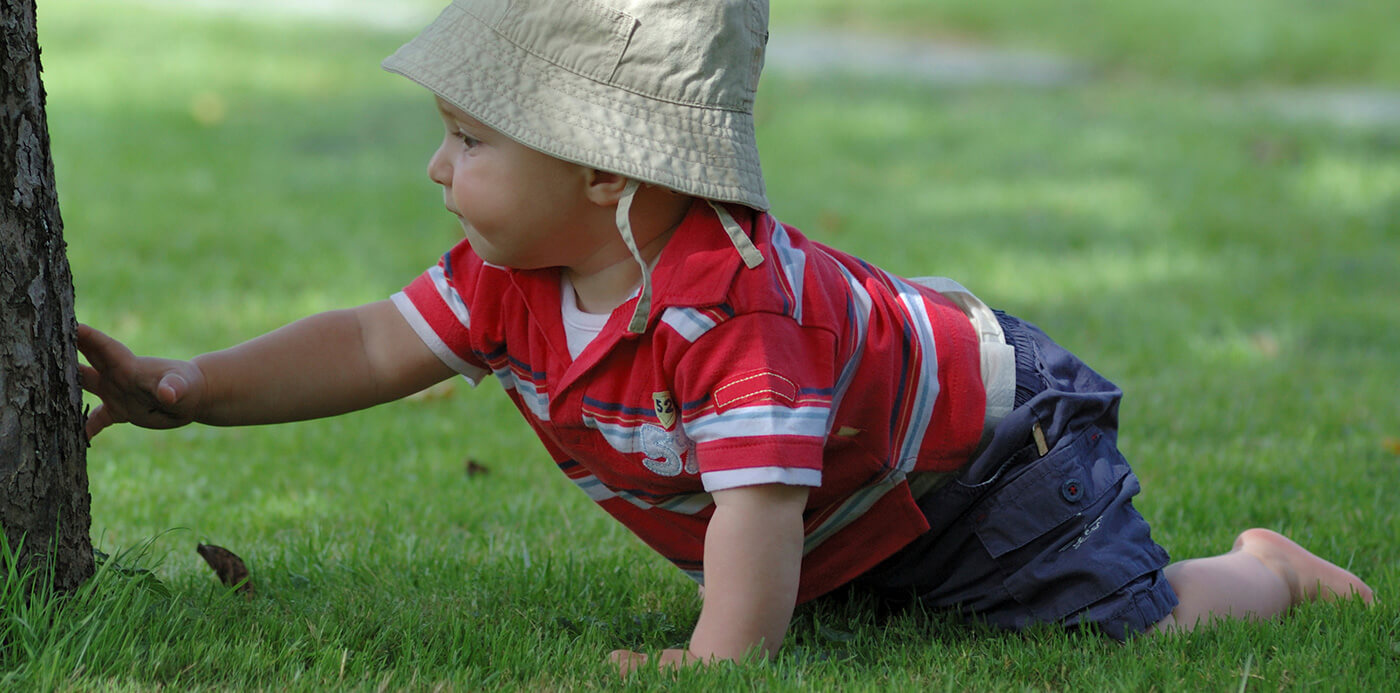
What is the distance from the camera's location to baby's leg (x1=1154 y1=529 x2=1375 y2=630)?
256cm

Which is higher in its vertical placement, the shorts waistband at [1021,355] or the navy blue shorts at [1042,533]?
the shorts waistband at [1021,355]

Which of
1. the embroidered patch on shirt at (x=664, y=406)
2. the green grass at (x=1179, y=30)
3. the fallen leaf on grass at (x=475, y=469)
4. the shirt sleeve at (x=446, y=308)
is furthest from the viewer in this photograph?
the green grass at (x=1179, y=30)

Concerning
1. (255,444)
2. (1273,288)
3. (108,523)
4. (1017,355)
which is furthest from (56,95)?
(1017,355)

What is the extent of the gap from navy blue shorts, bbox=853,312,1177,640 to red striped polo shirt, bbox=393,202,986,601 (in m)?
0.10

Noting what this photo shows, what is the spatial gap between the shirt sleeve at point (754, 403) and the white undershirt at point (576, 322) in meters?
0.22

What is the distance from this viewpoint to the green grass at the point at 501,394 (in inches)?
86.8

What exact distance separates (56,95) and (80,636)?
285 inches

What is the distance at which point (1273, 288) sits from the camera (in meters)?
5.61

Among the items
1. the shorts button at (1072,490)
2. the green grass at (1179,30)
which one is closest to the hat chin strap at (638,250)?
the shorts button at (1072,490)

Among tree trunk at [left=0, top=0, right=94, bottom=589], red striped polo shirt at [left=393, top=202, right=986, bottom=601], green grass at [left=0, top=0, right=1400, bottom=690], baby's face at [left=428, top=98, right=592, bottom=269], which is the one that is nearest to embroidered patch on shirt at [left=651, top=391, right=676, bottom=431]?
red striped polo shirt at [left=393, top=202, right=986, bottom=601]

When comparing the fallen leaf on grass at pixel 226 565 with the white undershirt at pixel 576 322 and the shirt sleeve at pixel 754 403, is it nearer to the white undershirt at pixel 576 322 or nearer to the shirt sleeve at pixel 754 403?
the white undershirt at pixel 576 322

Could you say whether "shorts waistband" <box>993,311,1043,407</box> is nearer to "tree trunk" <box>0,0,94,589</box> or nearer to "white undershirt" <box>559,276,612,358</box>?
"white undershirt" <box>559,276,612,358</box>

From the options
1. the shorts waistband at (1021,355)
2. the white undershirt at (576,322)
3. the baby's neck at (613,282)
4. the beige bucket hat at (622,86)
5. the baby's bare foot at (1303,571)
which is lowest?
the baby's bare foot at (1303,571)

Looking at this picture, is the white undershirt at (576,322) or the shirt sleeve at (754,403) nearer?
the shirt sleeve at (754,403)
